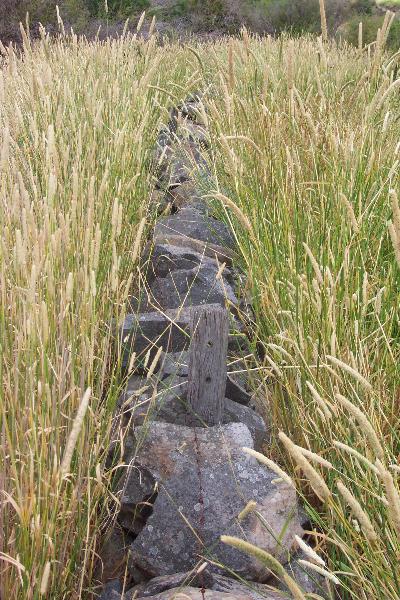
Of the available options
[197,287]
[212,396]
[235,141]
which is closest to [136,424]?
[212,396]

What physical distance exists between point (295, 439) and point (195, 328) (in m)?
0.41

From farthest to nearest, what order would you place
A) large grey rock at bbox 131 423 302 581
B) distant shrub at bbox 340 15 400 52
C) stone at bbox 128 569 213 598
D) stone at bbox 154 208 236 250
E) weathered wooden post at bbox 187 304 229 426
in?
1. distant shrub at bbox 340 15 400 52
2. stone at bbox 154 208 236 250
3. weathered wooden post at bbox 187 304 229 426
4. large grey rock at bbox 131 423 302 581
5. stone at bbox 128 569 213 598

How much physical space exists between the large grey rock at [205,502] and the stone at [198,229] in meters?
1.46

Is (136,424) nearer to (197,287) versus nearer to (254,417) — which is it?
(254,417)

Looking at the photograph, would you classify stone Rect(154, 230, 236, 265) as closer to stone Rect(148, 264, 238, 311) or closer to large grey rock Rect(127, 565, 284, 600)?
stone Rect(148, 264, 238, 311)

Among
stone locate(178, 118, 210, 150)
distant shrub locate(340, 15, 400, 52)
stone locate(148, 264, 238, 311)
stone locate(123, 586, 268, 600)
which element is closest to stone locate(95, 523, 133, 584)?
stone locate(123, 586, 268, 600)

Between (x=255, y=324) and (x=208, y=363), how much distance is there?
292mm

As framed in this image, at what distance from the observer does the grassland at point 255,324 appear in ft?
4.02

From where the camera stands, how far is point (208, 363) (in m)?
1.96

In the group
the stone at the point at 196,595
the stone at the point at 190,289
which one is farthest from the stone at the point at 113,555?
the stone at the point at 190,289

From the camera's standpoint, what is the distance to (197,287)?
2.77m

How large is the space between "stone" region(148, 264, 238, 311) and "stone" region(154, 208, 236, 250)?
39 centimetres

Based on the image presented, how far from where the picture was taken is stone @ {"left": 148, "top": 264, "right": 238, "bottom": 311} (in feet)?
8.86

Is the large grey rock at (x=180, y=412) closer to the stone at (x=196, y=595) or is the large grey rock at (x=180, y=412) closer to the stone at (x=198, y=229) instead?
the stone at (x=196, y=595)
